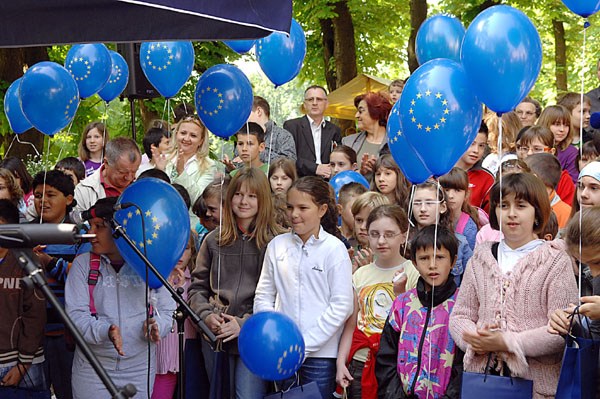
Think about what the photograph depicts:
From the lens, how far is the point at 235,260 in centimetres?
609

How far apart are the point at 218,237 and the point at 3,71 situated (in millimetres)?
8046

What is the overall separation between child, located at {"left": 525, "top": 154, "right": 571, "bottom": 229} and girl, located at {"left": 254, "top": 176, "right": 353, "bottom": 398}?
1.80 meters

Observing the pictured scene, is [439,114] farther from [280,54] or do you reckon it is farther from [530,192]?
[280,54]

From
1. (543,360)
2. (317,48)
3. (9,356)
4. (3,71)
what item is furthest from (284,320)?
(317,48)

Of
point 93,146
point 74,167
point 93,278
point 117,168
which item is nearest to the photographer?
point 93,278

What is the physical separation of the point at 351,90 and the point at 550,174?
379 inches

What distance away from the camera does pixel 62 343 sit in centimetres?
639

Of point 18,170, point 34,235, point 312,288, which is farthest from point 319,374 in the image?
point 18,170

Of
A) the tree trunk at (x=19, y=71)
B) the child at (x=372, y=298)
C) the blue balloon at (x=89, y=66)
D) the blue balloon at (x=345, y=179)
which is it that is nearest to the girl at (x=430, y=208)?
the child at (x=372, y=298)

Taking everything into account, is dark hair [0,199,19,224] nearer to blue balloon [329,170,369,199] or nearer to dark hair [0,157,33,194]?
dark hair [0,157,33,194]

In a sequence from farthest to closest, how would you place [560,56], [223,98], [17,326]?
[560,56] → [223,98] → [17,326]

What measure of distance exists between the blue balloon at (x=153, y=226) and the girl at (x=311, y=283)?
0.71 meters

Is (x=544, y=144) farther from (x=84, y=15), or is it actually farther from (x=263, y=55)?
(x=84, y=15)

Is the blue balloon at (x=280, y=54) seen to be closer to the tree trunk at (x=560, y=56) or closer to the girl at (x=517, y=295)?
the girl at (x=517, y=295)
